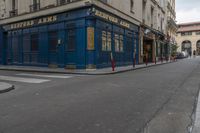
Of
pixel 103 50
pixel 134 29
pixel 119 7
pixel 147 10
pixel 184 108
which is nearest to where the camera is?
pixel 184 108

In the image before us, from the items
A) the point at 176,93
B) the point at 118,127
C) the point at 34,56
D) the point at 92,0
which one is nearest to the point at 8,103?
the point at 118,127

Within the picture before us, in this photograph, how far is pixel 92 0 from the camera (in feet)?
56.2

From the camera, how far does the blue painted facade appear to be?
57.9 feet

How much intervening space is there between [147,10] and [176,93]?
960 inches

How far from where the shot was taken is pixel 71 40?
731 inches

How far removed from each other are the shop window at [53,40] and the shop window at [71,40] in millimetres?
1514

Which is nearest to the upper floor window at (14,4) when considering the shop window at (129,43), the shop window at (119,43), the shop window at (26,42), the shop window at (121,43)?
the shop window at (26,42)

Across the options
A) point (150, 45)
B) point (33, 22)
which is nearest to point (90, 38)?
Result: point (33, 22)

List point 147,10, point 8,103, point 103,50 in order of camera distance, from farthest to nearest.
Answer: point 147,10 < point 103,50 < point 8,103

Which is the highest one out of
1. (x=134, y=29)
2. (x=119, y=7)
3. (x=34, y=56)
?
(x=119, y=7)

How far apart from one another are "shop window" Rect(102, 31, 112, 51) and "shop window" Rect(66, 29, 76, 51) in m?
2.32

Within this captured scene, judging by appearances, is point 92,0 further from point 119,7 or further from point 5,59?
point 5,59

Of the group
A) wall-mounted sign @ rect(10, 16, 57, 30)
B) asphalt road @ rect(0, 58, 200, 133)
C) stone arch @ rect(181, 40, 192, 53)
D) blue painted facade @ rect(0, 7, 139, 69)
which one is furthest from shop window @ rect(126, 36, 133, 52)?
stone arch @ rect(181, 40, 192, 53)

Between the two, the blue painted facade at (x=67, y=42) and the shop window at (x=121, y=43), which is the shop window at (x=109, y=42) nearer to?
the blue painted facade at (x=67, y=42)
